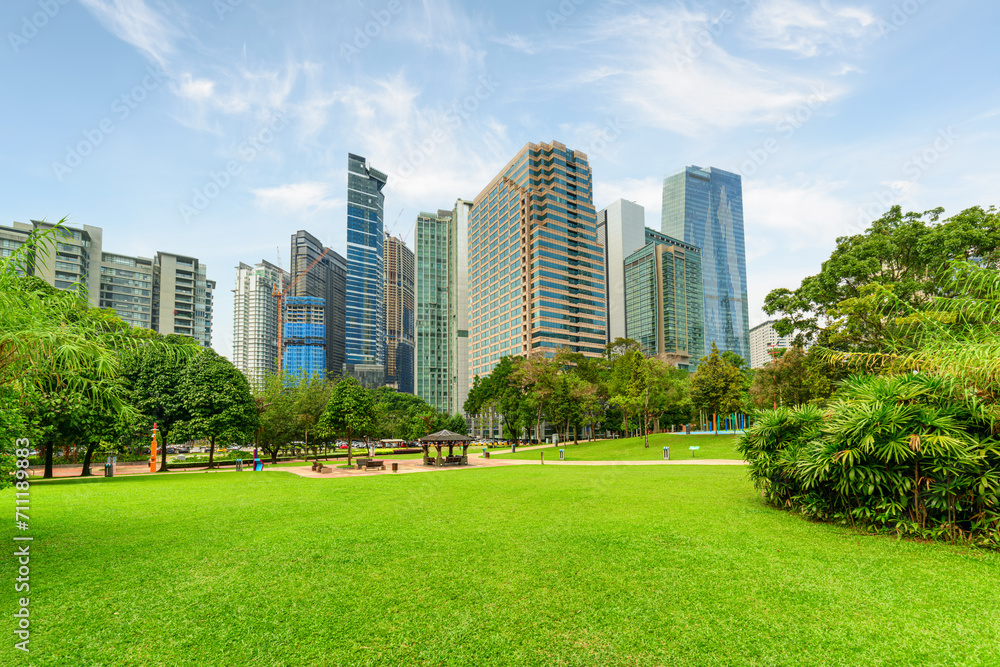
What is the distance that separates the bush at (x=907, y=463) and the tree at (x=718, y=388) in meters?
29.9

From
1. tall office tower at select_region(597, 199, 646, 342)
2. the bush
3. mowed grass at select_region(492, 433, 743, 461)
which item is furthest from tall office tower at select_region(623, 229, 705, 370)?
the bush

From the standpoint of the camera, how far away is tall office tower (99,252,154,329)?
3829 inches

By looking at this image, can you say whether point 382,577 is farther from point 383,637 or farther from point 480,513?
point 480,513

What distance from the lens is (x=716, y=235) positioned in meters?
194

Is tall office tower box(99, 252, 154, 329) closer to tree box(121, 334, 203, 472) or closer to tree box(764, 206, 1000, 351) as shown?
tree box(121, 334, 203, 472)

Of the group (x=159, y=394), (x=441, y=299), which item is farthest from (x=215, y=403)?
(x=441, y=299)

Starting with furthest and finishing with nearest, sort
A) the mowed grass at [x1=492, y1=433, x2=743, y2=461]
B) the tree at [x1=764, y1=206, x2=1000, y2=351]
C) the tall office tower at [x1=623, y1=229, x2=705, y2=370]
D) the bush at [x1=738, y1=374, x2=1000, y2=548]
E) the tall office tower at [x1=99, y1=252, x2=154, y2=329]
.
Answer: the tall office tower at [x1=623, y1=229, x2=705, y2=370] < the tall office tower at [x1=99, y1=252, x2=154, y2=329] < the mowed grass at [x1=492, y1=433, x2=743, y2=461] < the tree at [x1=764, y1=206, x2=1000, y2=351] < the bush at [x1=738, y1=374, x2=1000, y2=548]

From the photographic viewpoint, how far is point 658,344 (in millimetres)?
153125

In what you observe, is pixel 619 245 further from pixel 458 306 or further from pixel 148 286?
pixel 148 286

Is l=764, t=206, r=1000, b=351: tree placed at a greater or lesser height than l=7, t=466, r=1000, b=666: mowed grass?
greater

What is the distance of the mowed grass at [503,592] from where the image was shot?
4.64 meters

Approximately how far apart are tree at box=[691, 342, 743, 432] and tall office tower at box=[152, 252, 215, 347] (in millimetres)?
104248

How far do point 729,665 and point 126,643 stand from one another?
20.9 ft

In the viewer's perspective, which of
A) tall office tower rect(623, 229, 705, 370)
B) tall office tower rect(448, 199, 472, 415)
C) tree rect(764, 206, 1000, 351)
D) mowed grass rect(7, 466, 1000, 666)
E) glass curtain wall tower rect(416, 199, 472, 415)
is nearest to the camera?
mowed grass rect(7, 466, 1000, 666)
